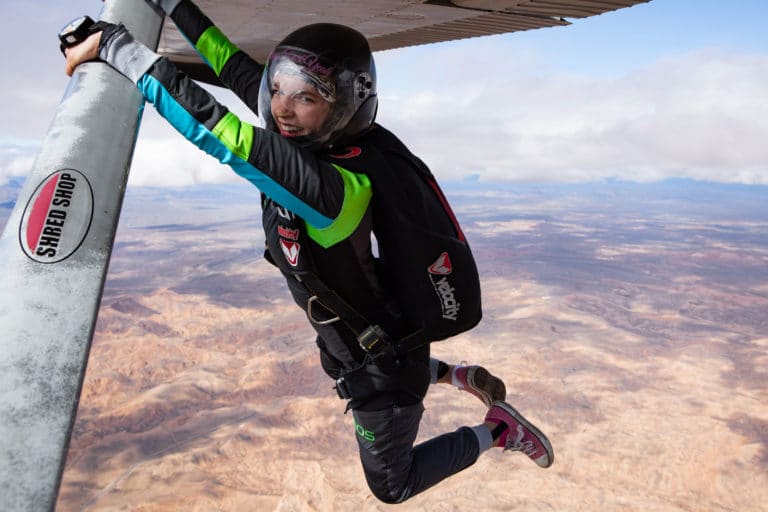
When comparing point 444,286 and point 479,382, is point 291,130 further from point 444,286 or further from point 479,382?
point 479,382

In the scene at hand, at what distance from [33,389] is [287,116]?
4.13ft

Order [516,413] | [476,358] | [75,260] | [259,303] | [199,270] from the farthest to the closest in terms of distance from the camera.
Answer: [199,270] < [259,303] < [476,358] < [516,413] < [75,260]

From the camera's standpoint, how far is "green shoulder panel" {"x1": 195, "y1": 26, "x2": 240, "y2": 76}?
2.69 metres

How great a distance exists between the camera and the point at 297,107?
208cm

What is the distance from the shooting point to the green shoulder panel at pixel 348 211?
1.95 m

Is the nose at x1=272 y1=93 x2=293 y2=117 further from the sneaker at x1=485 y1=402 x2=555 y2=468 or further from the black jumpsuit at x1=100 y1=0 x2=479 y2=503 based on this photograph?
the sneaker at x1=485 y1=402 x2=555 y2=468

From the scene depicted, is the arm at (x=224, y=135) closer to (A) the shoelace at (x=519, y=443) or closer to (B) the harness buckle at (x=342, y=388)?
(B) the harness buckle at (x=342, y=388)

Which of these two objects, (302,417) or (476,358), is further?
(476,358)

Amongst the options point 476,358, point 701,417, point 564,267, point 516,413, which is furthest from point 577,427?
point 564,267

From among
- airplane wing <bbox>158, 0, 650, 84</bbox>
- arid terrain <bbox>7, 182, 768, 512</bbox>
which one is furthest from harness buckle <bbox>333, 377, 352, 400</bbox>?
arid terrain <bbox>7, 182, 768, 512</bbox>

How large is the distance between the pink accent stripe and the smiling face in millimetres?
822

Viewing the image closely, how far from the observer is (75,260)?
1.54 m

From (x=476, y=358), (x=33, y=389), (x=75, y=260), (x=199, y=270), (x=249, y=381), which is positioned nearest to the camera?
(x=33, y=389)

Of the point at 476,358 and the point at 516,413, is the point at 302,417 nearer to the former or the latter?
the point at 476,358
